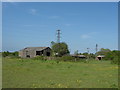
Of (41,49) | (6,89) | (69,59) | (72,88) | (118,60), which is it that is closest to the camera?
(6,89)

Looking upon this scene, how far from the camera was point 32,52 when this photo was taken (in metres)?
94.4

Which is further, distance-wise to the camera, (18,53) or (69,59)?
(18,53)

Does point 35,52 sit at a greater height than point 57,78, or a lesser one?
greater

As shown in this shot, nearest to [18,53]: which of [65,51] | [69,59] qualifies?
[65,51]

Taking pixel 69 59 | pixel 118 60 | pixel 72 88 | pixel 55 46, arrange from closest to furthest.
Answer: pixel 72 88 < pixel 118 60 < pixel 69 59 < pixel 55 46

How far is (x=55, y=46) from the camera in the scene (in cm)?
10381

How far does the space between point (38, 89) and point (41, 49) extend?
81.5 meters

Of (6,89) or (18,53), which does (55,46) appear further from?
(6,89)

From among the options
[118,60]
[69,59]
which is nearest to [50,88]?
[118,60]

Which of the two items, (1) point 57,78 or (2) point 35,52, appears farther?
(2) point 35,52

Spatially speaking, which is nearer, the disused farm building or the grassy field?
the grassy field

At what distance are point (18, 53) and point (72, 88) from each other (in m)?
95.9

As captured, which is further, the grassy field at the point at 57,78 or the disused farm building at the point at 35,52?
the disused farm building at the point at 35,52

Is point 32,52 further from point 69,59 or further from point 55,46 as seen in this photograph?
point 69,59
